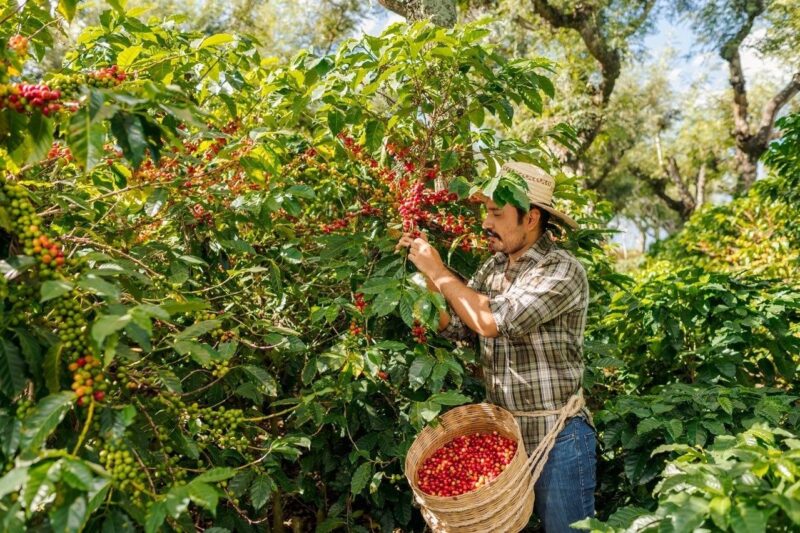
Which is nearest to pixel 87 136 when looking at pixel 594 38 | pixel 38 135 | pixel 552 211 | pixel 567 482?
pixel 38 135

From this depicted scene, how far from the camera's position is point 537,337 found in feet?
7.81

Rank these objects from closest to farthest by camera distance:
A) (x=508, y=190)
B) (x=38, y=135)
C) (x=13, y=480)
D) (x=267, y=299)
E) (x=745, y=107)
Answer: (x=13, y=480)
(x=38, y=135)
(x=508, y=190)
(x=267, y=299)
(x=745, y=107)

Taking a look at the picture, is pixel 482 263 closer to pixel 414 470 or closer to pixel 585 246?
pixel 585 246

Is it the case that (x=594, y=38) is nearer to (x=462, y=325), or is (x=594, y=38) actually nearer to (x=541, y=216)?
(x=541, y=216)

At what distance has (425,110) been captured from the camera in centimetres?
259

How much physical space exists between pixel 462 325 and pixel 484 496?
0.85 metres

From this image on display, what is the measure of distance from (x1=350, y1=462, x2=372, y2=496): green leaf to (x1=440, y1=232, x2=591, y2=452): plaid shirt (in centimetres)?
63

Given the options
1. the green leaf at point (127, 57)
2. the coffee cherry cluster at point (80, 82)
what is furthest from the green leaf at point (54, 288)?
the green leaf at point (127, 57)

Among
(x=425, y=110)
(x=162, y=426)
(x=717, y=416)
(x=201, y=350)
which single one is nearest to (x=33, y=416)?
(x=201, y=350)

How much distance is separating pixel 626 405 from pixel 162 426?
6.74ft

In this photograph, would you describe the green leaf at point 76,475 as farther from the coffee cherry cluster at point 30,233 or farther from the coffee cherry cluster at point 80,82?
the coffee cherry cluster at point 80,82

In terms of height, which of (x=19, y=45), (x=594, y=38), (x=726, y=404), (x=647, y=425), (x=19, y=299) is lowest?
(x=647, y=425)

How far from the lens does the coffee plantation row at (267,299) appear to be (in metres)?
1.40

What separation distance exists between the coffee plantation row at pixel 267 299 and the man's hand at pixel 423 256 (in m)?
0.06
